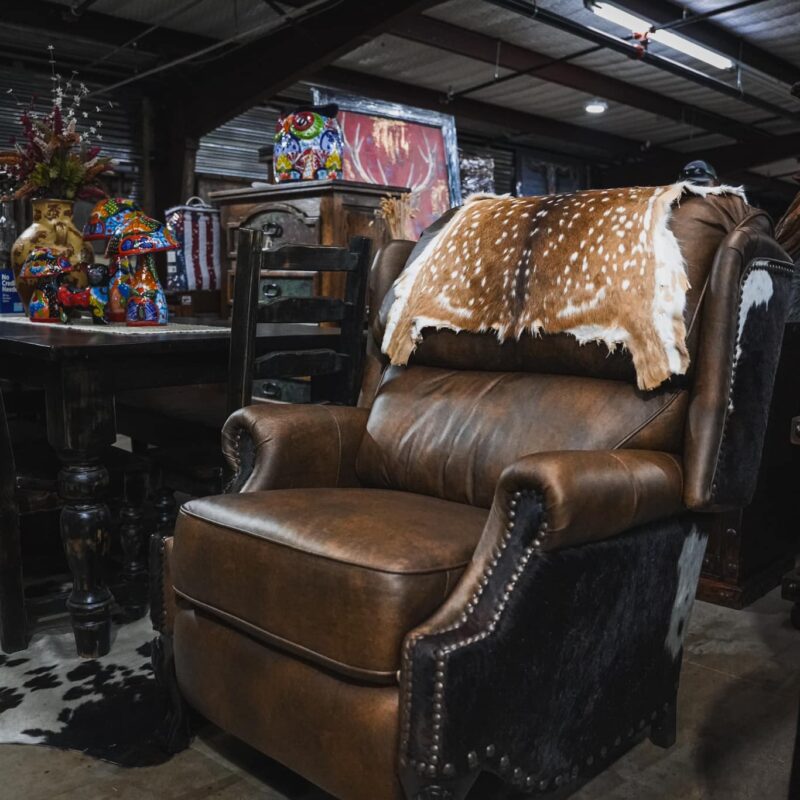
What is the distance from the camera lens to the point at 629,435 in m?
1.58

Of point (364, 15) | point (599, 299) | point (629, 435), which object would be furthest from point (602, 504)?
point (364, 15)

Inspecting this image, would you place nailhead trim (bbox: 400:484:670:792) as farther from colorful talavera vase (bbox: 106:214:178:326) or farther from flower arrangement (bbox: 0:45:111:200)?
flower arrangement (bbox: 0:45:111:200)

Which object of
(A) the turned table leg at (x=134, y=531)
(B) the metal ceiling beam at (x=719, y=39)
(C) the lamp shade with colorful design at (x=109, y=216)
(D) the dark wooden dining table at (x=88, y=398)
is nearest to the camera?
(D) the dark wooden dining table at (x=88, y=398)

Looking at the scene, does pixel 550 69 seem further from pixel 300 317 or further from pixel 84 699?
pixel 84 699

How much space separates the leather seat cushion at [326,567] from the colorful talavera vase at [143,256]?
4.01 feet

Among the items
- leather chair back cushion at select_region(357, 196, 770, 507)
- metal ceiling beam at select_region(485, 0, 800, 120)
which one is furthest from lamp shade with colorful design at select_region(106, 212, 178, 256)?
metal ceiling beam at select_region(485, 0, 800, 120)

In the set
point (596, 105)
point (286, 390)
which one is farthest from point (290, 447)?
point (596, 105)

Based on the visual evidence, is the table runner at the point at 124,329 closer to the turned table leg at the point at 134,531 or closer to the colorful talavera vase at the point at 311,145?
the turned table leg at the point at 134,531

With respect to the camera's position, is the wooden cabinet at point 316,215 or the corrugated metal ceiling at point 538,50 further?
the corrugated metal ceiling at point 538,50

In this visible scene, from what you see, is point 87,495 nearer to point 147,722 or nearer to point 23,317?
point 147,722

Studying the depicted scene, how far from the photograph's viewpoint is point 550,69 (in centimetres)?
629

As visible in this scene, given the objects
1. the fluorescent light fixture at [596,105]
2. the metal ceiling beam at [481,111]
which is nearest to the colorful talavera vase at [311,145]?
the metal ceiling beam at [481,111]

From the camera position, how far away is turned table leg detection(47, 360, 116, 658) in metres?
2.00

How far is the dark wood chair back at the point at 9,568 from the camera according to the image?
217cm
